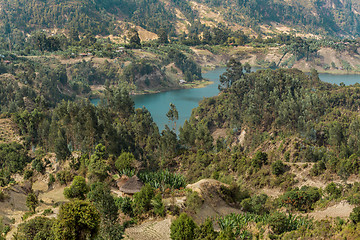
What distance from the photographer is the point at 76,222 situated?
30.3 meters

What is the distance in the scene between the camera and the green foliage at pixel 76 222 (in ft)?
98.2

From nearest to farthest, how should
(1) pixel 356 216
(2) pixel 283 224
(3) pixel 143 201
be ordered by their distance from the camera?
(1) pixel 356 216
(2) pixel 283 224
(3) pixel 143 201

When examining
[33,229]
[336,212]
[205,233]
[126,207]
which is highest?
[205,233]

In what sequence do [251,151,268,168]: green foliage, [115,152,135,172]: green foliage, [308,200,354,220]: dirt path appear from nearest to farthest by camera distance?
[308,200,354,220]: dirt path → [115,152,135,172]: green foliage → [251,151,268,168]: green foliage

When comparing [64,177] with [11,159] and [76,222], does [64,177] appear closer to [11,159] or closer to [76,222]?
[11,159]

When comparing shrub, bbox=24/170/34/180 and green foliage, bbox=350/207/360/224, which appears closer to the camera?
green foliage, bbox=350/207/360/224

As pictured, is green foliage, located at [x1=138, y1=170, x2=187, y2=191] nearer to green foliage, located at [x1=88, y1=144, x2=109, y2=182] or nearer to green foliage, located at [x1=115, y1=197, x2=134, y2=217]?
green foliage, located at [x1=88, y1=144, x2=109, y2=182]

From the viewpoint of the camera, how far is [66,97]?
526 feet

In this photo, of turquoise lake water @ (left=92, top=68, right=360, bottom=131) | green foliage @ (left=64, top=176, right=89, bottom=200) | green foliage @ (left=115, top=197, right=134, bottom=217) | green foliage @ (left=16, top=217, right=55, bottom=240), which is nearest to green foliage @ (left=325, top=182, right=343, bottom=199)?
green foliage @ (left=115, top=197, right=134, bottom=217)

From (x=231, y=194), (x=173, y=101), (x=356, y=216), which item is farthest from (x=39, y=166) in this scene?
(x=173, y=101)

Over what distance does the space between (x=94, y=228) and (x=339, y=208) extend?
3043 cm

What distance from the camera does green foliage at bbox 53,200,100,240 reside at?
2994 centimetres

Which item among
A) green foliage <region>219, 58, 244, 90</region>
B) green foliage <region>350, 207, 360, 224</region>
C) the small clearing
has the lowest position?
green foliage <region>219, 58, 244, 90</region>

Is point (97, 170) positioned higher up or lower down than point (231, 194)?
lower down
